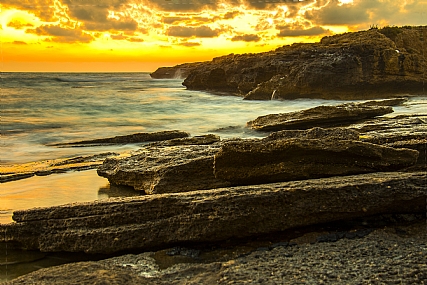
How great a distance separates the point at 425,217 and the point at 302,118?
5825mm

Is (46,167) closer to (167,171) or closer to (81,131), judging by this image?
(167,171)

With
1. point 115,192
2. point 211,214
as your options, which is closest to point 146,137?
point 115,192

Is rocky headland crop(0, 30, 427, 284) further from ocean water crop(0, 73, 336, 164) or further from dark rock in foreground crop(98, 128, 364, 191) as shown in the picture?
ocean water crop(0, 73, 336, 164)

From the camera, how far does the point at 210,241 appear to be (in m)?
3.27

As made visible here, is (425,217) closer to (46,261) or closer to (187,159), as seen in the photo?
(187,159)

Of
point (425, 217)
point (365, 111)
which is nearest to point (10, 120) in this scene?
point (365, 111)

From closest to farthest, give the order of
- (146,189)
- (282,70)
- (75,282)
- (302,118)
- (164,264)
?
(75,282) → (164,264) → (146,189) → (302,118) → (282,70)

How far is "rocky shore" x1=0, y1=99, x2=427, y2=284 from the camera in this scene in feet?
9.21

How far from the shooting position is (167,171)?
4328mm

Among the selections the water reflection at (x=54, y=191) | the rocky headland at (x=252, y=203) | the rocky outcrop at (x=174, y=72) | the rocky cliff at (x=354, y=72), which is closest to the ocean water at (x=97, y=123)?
the rocky cliff at (x=354, y=72)

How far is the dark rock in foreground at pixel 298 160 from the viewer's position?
3838 mm

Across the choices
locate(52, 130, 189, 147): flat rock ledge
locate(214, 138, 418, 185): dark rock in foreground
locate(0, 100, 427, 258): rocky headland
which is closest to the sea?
locate(52, 130, 189, 147): flat rock ledge

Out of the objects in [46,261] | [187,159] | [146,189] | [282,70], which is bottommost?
[46,261]

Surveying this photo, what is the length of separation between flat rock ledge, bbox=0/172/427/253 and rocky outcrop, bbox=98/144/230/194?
0.75 meters
